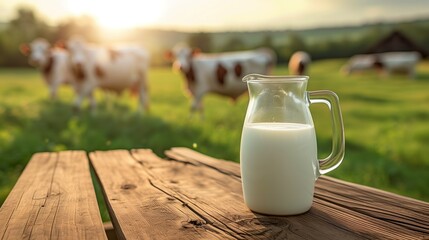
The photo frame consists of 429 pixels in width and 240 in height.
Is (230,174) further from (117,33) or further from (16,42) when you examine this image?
(16,42)

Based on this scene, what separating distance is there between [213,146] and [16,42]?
26.3 m

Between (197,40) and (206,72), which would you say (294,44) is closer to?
(197,40)

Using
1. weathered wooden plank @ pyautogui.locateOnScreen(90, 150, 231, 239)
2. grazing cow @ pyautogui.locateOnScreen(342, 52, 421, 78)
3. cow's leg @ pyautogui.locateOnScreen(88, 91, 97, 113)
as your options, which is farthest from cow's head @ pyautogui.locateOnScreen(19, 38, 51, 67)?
grazing cow @ pyautogui.locateOnScreen(342, 52, 421, 78)

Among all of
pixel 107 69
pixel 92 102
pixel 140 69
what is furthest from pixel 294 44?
pixel 92 102

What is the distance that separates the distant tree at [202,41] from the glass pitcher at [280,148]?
2639 centimetres

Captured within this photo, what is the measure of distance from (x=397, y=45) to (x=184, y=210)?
34.3 metres

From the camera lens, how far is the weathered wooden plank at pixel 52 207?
42.6 inches

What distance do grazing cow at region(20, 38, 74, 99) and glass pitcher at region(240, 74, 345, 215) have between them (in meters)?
10.8

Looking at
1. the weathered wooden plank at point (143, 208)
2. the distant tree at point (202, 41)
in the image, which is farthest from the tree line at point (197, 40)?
the weathered wooden plank at point (143, 208)

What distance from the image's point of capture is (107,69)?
904 centimetres

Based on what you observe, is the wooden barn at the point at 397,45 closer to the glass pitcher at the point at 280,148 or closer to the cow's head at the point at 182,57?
the cow's head at the point at 182,57

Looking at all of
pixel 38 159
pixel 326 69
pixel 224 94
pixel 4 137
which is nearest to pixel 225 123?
pixel 224 94

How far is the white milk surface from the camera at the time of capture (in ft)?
3.93

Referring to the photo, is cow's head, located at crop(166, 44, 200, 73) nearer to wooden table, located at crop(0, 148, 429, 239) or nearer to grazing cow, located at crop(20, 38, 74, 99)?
grazing cow, located at crop(20, 38, 74, 99)
